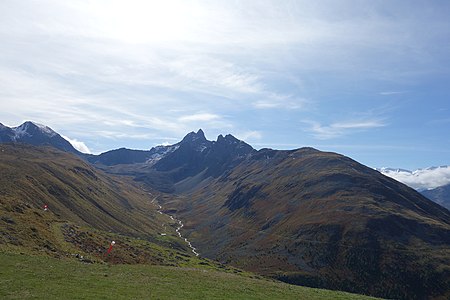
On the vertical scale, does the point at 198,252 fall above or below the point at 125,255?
below

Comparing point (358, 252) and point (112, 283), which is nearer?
point (112, 283)

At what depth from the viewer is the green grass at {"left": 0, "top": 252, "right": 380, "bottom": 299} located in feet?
116

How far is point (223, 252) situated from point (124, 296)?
160539 mm

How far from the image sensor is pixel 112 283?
40625mm

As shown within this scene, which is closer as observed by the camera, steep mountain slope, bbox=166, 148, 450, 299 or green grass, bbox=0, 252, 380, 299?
green grass, bbox=0, 252, 380, 299

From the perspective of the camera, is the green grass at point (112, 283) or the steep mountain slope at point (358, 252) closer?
the green grass at point (112, 283)

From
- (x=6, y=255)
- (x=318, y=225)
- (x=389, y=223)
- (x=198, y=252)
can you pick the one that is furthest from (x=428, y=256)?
(x=6, y=255)

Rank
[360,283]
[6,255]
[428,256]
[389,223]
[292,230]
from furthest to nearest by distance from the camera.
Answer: [292,230]
[389,223]
[428,256]
[360,283]
[6,255]

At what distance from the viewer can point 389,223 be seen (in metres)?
174

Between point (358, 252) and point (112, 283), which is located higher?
point (112, 283)

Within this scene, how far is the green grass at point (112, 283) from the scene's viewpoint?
35.2 m

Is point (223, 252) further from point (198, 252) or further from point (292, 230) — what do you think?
point (292, 230)

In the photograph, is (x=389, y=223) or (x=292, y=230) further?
(x=292, y=230)

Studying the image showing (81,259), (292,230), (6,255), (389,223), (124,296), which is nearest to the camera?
(124,296)
